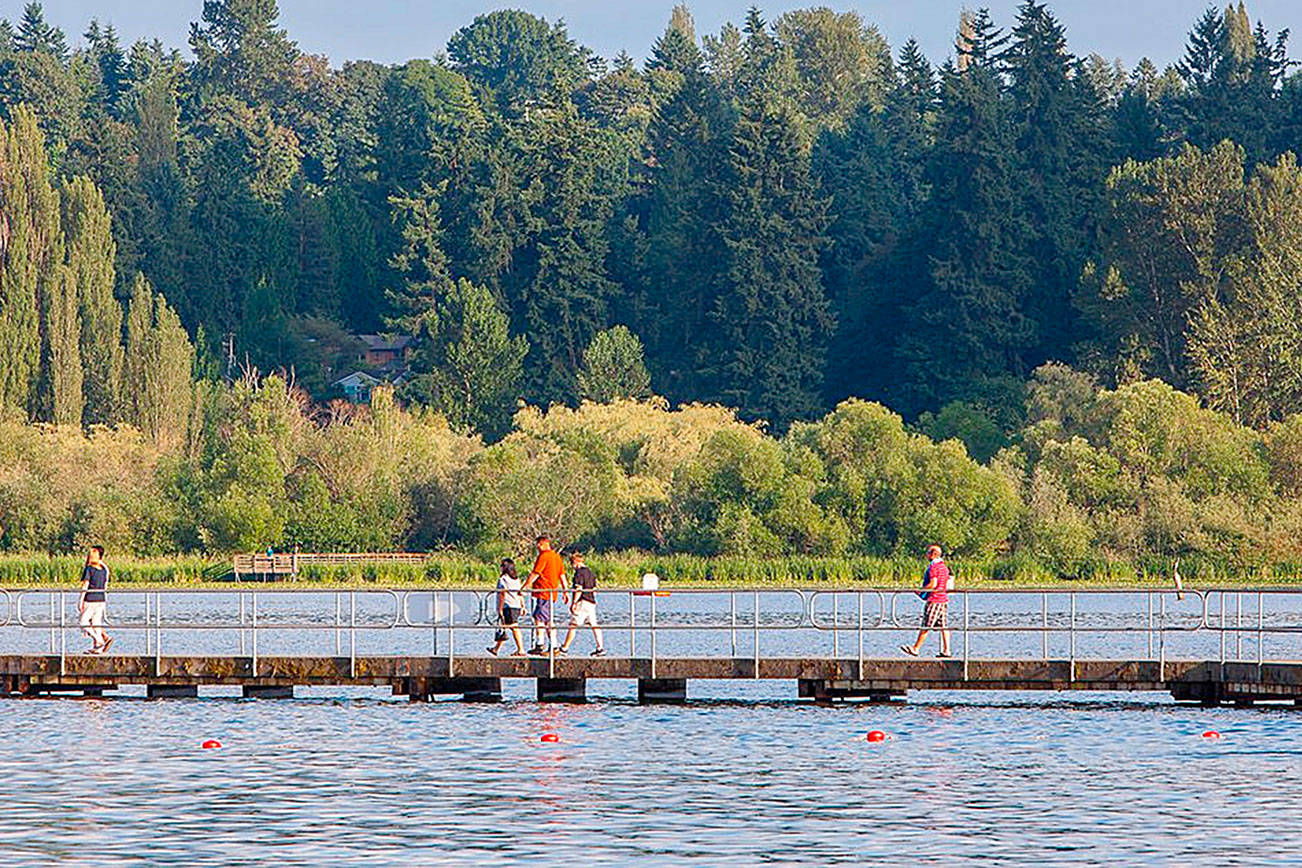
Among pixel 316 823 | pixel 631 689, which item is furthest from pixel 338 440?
pixel 316 823

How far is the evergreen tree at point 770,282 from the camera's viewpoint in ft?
456

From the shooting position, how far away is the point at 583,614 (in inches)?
1873

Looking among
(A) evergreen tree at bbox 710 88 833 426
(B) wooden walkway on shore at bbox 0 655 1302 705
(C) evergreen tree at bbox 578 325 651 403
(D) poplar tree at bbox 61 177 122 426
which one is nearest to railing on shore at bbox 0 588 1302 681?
(B) wooden walkway on shore at bbox 0 655 1302 705

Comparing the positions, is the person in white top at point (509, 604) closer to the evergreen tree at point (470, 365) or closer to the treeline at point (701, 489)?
the treeline at point (701, 489)

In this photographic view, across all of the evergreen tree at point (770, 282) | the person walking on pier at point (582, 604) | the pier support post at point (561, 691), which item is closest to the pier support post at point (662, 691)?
the pier support post at point (561, 691)

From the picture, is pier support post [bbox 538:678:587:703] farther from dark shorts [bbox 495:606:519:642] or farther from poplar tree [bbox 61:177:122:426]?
poplar tree [bbox 61:177:122:426]

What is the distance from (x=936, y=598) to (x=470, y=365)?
89.1 meters

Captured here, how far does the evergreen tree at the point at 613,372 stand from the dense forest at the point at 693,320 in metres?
0.20

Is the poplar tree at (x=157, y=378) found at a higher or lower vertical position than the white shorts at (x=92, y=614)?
higher

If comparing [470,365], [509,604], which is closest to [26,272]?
[470,365]

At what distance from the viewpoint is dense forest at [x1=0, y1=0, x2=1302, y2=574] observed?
108875mm

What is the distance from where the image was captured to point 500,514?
109875 millimetres

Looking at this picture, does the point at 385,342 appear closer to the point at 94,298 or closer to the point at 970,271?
the point at 94,298

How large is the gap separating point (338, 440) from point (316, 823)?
7846cm
